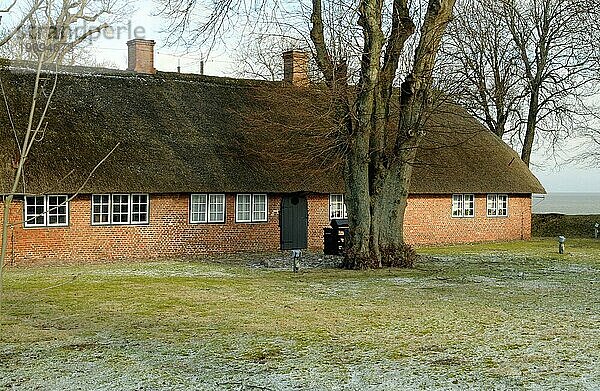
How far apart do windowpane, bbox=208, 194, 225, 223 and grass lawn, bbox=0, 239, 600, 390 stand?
4820mm

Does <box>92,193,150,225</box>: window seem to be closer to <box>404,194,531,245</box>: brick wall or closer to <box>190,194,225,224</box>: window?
<box>190,194,225,224</box>: window

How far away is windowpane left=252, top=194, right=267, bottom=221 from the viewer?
26500 mm

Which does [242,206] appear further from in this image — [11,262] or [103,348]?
[103,348]

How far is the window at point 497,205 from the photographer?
3212cm

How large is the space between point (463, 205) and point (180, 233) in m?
11.5

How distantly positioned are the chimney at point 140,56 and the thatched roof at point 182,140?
184cm

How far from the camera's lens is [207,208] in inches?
1007

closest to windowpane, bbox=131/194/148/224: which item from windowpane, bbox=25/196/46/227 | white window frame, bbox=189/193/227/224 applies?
white window frame, bbox=189/193/227/224

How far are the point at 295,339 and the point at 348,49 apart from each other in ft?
34.0

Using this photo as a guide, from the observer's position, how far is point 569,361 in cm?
1029

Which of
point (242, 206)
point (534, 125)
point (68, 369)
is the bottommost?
point (68, 369)

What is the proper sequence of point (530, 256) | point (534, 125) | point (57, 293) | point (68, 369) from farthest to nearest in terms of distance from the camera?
point (534, 125) < point (530, 256) < point (57, 293) < point (68, 369)

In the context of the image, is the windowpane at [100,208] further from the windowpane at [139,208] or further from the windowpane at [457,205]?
the windowpane at [457,205]

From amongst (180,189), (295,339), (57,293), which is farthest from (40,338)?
(180,189)
